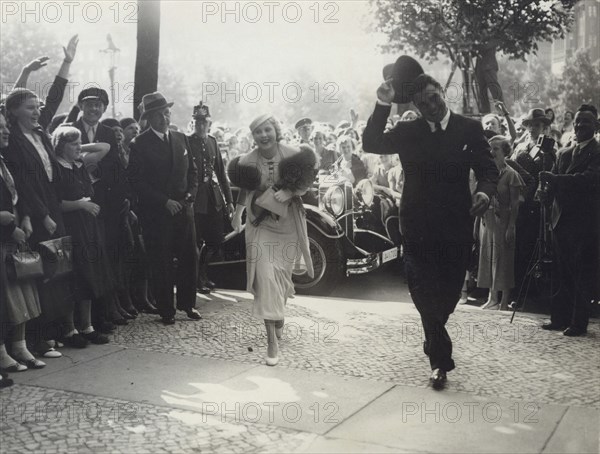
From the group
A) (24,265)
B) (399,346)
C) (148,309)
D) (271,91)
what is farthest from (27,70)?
(271,91)

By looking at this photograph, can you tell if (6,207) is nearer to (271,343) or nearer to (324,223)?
(271,343)

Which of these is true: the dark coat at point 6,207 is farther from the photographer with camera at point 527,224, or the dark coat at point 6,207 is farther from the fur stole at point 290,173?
the photographer with camera at point 527,224

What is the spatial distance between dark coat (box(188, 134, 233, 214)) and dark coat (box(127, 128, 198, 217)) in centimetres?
108

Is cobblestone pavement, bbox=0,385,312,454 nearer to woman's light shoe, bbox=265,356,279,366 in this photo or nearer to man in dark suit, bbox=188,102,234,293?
woman's light shoe, bbox=265,356,279,366

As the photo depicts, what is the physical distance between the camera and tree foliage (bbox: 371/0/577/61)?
15.1 m

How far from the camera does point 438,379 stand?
607 centimetres

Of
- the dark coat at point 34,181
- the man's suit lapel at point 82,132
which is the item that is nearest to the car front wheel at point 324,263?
the man's suit lapel at point 82,132

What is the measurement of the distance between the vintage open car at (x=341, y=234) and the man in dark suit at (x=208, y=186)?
317 millimetres

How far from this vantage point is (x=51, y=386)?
613 cm

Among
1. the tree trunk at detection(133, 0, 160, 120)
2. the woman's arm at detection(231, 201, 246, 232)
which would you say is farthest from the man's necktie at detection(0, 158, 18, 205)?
the tree trunk at detection(133, 0, 160, 120)

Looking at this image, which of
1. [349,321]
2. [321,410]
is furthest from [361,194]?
[321,410]

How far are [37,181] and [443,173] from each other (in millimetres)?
3322

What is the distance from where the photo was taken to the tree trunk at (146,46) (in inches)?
433

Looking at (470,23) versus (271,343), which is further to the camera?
(470,23)
